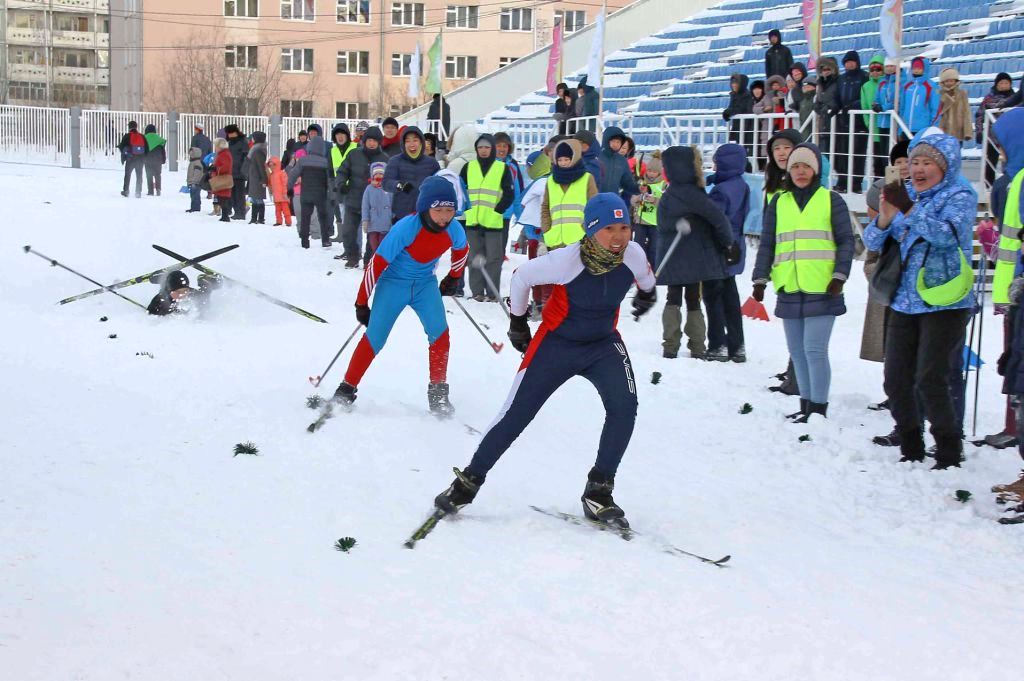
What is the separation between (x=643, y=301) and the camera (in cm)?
645

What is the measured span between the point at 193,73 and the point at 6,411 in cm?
4688

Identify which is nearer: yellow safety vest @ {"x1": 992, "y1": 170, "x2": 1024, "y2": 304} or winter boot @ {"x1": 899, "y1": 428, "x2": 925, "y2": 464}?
yellow safety vest @ {"x1": 992, "y1": 170, "x2": 1024, "y2": 304}

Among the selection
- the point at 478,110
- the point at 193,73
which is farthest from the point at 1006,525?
the point at 193,73

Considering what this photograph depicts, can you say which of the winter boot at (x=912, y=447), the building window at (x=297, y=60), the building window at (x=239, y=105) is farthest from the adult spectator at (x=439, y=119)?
the building window at (x=297, y=60)

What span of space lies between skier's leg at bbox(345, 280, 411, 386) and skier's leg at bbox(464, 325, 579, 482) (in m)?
2.49

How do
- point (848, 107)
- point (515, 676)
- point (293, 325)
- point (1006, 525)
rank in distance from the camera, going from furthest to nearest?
point (848, 107) → point (293, 325) → point (1006, 525) → point (515, 676)

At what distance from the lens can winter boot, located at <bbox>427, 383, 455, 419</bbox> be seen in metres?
8.40

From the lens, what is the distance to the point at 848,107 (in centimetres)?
1608

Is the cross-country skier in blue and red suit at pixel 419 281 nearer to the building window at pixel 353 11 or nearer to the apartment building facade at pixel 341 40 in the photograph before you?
the apartment building facade at pixel 341 40

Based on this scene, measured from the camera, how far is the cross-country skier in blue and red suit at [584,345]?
5852 millimetres

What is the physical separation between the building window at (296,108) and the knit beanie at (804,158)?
174 feet

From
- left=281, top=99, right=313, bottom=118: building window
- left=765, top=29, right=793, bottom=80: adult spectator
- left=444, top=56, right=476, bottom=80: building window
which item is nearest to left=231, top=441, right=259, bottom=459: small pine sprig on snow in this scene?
left=765, top=29, right=793, bottom=80: adult spectator

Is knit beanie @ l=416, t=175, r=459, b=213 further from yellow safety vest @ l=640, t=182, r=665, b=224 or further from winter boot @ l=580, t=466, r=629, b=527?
yellow safety vest @ l=640, t=182, r=665, b=224

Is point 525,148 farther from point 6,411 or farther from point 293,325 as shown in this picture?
point 6,411
